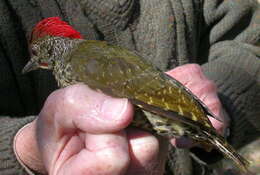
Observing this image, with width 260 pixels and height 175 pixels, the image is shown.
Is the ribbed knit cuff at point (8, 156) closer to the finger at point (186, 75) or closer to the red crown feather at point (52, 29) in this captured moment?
the red crown feather at point (52, 29)

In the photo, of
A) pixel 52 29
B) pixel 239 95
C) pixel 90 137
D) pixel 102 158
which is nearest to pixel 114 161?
pixel 102 158

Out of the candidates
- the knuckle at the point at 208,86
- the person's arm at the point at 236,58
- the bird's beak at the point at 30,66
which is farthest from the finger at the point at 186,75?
the bird's beak at the point at 30,66

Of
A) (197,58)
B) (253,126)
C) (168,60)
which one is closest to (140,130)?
(168,60)

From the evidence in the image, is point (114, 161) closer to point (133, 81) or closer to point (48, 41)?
point (133, 81)

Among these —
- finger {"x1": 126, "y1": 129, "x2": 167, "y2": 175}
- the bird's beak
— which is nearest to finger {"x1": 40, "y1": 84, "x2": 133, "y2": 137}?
finger {"x1": 126, "y1": 129, "x2": 167, "y2": 175}

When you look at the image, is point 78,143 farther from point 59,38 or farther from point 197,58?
point 197,58

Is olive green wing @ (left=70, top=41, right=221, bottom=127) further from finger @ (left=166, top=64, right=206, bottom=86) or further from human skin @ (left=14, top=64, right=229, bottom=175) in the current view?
finger @ (left=166, top=64, right=206, bottom=86)

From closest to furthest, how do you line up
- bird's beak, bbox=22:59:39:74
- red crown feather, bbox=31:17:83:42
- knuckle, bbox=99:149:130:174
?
knuckle, bbox=99:149:130:174, red crown feather, bbox=31:17:83:42, bird's beak, bbox=22:59:39:74
